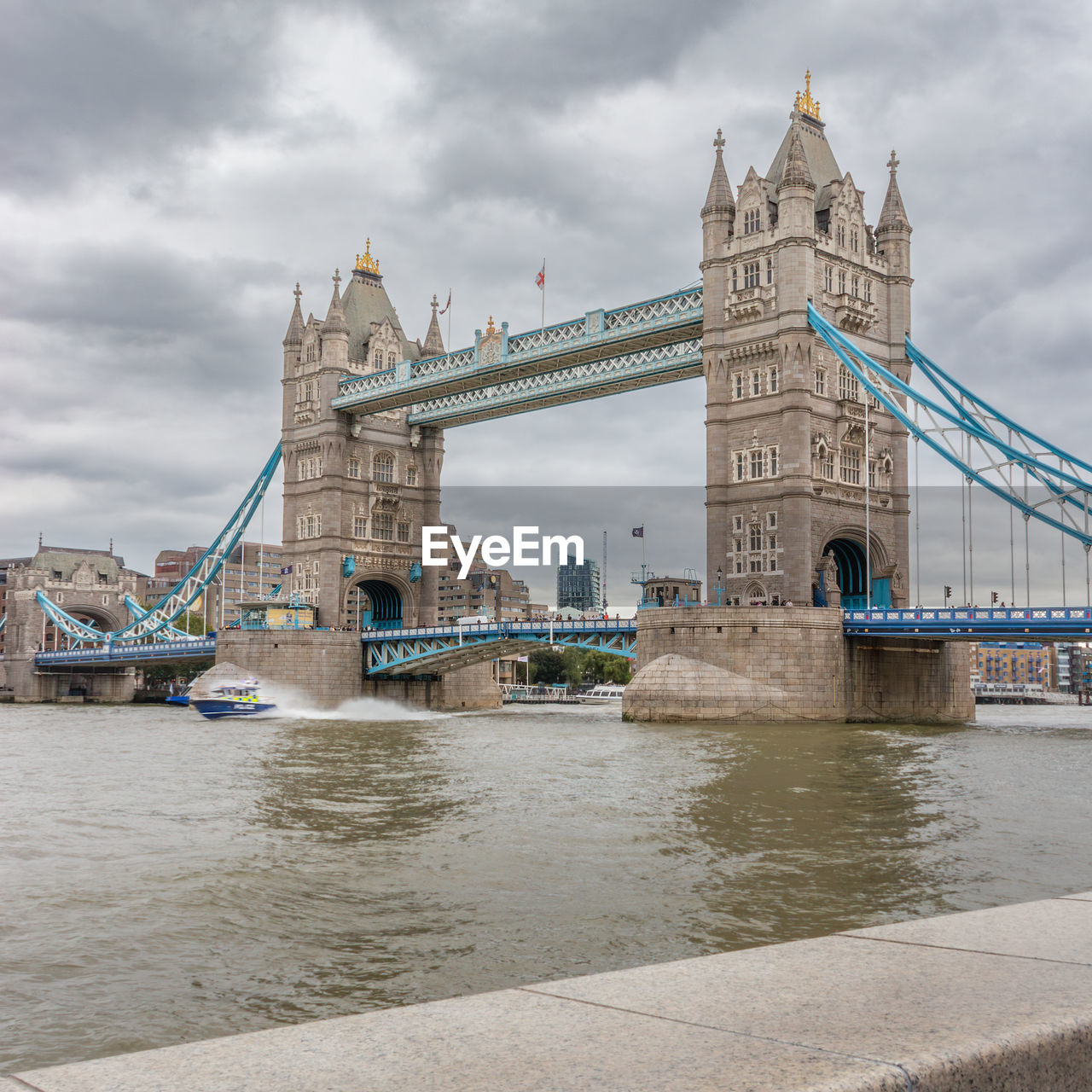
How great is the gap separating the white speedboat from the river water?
259 feet

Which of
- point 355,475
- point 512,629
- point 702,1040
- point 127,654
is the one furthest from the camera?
point 127,654

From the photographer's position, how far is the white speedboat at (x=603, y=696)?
10765cm

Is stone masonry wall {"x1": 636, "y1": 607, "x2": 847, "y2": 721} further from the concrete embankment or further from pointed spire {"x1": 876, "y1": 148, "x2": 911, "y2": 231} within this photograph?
the concrete embankment

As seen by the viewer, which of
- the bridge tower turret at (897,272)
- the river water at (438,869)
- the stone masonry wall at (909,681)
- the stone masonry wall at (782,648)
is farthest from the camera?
the bridge tower turret at (897,272)

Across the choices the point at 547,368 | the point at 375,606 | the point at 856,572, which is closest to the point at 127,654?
the point at 375,606

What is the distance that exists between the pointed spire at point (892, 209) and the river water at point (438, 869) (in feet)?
113

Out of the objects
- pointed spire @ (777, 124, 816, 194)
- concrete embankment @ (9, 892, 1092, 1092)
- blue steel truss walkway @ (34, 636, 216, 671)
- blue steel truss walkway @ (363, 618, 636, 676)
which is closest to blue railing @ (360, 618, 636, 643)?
blue steel truss walkway @ (363, 618, 636, 676)

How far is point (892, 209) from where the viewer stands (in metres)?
55.8

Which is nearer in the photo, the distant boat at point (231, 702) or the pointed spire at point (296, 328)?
the distant boat at point (231, 702)

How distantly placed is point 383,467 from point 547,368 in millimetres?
16680

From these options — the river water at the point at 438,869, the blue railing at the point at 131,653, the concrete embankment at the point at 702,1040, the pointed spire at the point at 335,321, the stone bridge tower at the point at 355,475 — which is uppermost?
the pointed spire at the point at 335,321

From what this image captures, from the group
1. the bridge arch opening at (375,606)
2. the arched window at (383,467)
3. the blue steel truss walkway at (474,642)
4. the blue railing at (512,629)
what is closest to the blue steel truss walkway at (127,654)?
the bridge arch opening at (375,606)

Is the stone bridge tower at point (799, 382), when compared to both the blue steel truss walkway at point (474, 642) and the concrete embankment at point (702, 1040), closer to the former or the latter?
the blue steel truss walkway at point (474, 642)

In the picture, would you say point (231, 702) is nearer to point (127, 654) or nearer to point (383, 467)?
point (383, 467)
